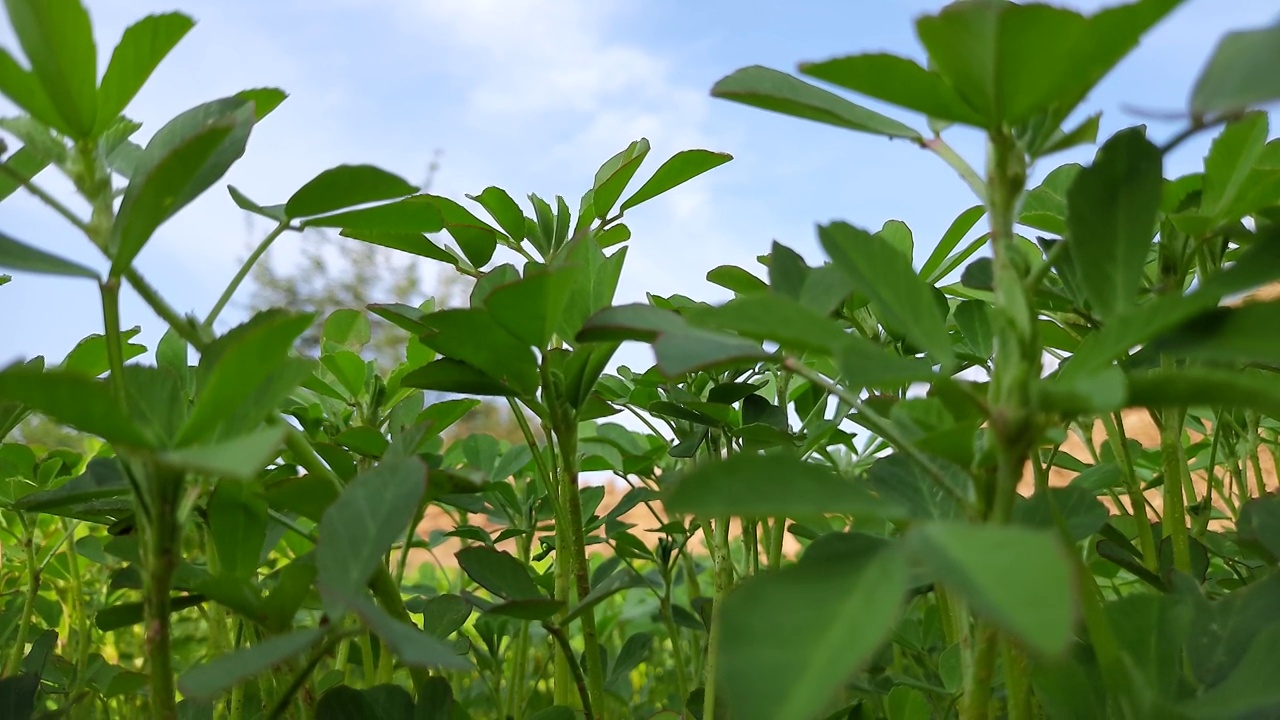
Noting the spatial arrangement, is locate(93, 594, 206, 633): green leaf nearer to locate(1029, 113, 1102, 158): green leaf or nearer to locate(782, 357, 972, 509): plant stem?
locate(782, 357, 972, 509): plant stem

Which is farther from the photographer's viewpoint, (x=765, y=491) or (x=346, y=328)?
(x=346, y=328)

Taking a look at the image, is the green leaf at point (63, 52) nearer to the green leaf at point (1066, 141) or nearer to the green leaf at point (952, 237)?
the green leaf at point (1066, 141)

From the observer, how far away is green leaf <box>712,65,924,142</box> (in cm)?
36

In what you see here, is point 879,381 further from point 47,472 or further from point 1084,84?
point 47,472

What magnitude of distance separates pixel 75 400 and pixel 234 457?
0.29 feet

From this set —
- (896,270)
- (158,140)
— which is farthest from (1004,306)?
(158,140)

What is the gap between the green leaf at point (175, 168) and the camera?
0.33m


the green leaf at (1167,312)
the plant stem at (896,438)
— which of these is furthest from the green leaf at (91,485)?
the green leaf at (1167,312)

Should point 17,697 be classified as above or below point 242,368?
below

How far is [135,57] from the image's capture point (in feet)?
1.33

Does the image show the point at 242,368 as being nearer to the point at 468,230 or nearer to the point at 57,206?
the point at 57,206

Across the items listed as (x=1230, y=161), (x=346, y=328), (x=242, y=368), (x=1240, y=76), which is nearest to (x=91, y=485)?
(x=242, y=368)

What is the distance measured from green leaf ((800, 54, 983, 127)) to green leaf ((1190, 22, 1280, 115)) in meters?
0.08

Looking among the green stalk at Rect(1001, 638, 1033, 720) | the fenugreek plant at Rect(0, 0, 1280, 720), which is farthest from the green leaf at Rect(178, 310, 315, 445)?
the green stalk at Rect(1001, 638, 1033, 720)
